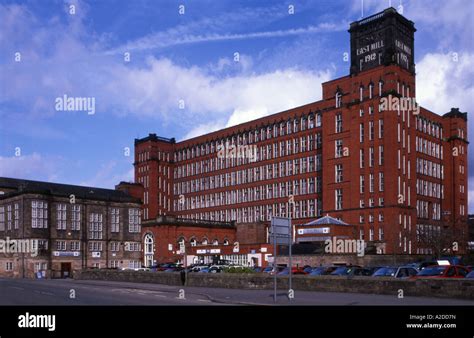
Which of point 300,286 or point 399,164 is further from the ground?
point 399,164

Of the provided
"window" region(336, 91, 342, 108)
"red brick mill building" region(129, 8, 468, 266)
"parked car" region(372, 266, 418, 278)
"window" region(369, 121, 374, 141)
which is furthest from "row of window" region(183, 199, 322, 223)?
"parked car" region(372, 266, 418, 278)

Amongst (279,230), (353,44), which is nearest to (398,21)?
(353,44)

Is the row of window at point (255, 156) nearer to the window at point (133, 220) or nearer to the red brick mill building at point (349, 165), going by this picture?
the red brick mill building at point (349, 165)

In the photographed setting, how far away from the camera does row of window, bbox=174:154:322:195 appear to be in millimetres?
101062

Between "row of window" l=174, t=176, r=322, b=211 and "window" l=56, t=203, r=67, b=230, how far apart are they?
36646mm

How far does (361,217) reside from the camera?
84.9 m

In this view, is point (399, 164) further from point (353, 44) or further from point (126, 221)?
point (126, 221)

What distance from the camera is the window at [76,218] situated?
88.2 metres

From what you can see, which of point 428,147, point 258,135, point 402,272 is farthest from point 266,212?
point 402,272

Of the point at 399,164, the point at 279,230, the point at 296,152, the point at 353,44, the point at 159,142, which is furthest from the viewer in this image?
the point at 159,142

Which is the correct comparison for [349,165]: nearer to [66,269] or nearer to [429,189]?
[429,189]

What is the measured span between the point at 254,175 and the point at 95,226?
3333 cm

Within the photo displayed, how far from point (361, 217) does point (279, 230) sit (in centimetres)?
6172

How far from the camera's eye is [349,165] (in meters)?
87.9
